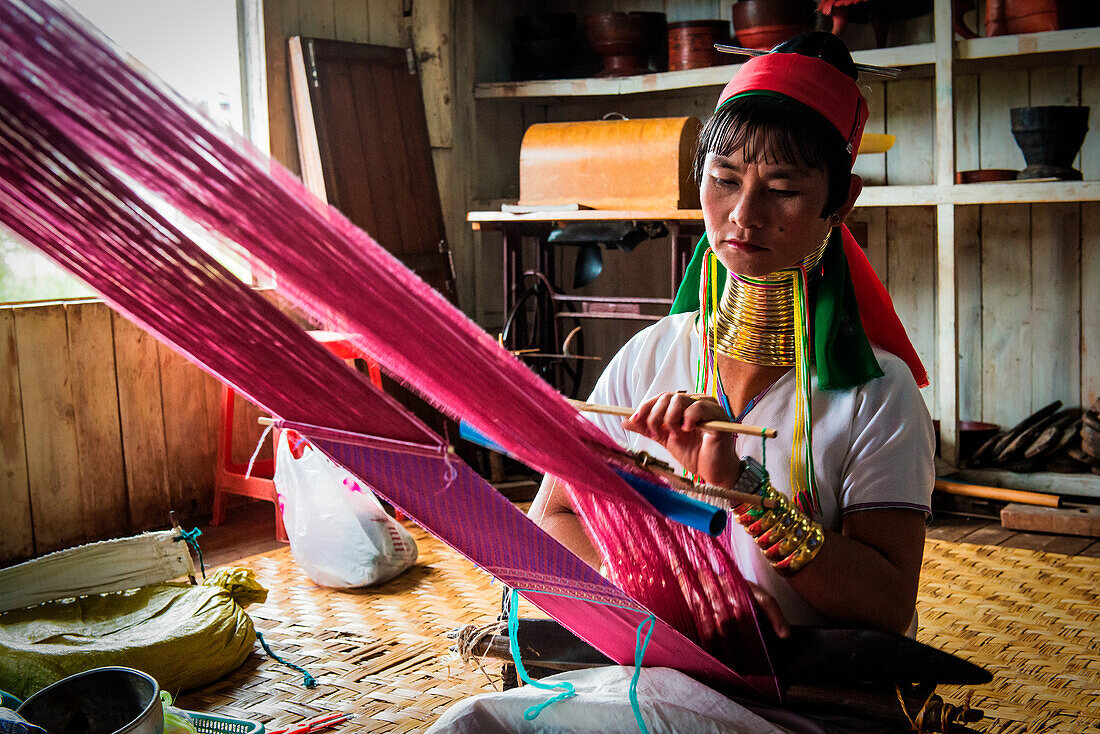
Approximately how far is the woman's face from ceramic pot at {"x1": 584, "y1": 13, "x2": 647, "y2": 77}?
136 inches

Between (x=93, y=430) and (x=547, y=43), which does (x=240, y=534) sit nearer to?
(x=93, y=430)

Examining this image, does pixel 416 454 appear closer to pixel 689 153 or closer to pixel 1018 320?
pixel 689 153

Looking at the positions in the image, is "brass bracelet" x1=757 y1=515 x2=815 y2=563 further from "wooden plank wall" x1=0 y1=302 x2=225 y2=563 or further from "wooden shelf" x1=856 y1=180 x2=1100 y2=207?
"wooden plank wall" x1=0 y1=302 x2=225 y2=563

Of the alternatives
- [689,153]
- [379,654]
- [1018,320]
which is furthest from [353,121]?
[1018,320]

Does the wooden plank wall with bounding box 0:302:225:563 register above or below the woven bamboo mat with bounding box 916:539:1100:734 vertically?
above

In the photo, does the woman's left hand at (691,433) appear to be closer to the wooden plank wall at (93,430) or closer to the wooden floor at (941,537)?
the wooden floor at (941,537)

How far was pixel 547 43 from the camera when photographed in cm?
482

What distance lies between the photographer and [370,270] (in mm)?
934

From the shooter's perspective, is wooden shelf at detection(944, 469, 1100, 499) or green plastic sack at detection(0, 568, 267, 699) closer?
green plastic sack at detection(0, 568, 267, 699)

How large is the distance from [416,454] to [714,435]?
0.32 metres

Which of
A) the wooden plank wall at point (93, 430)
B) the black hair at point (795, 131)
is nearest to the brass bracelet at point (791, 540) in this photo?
the black hair at point (795, 131)

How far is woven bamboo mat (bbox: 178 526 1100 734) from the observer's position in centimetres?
214

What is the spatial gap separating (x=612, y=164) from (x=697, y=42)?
2.27ft

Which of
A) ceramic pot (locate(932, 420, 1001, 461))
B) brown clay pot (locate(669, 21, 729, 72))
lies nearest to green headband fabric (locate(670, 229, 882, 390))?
ceramic pot (locate(932, 420, 1001, 461))
